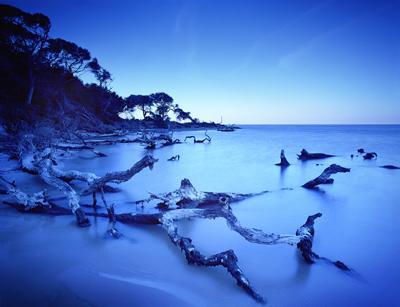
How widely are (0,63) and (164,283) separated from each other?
26.3 m

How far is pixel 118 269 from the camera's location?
3332 mm

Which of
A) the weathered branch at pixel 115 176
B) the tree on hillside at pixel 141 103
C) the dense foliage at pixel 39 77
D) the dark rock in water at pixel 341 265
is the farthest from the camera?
the tree on hillside at pixel 141 103

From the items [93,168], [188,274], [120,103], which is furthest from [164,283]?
[120,103]

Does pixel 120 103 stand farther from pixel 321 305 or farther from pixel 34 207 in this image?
pixel 321 305

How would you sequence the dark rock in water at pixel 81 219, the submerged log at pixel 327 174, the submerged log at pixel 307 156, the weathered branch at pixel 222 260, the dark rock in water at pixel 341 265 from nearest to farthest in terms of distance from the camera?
the weathered branch at pixel 222 260 → the dark rock in water at pixel 341 265 → the dark rock in water at pixel 81 219 → the submerged log at pixel 327 174 → the submerged log at pixel 307 156

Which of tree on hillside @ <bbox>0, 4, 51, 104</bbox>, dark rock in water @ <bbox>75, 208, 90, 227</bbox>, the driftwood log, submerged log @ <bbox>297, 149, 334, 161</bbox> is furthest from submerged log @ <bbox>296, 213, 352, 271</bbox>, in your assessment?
tree on hillside @ <bbox>0, 4, 51, 104</bbox>

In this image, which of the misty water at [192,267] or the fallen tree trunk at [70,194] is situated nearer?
the misty water at [192,267]

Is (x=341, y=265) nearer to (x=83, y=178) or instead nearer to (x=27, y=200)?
(x=83, y=178)

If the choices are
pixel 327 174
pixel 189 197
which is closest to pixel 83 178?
pixel 189 197

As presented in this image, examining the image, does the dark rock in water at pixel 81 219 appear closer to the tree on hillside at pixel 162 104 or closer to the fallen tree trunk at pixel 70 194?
the fallen tree trunk at pixel 70 194

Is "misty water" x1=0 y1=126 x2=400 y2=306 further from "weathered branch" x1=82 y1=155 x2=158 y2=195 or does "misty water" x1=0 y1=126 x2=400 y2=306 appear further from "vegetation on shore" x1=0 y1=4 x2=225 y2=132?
"vegetation on shore" x1=0 y1=4 x2=225 y2=132

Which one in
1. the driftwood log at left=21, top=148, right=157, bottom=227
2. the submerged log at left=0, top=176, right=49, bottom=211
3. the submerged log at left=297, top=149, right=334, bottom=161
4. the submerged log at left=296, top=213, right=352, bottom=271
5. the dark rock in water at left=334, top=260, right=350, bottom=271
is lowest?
the submerged log at left=297, top=149, right=334, bottom=161

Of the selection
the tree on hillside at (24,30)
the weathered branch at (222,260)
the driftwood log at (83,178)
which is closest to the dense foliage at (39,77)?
the tree on hillside at (24,30)

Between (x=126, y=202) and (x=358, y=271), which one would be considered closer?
(x=358, y=271)
